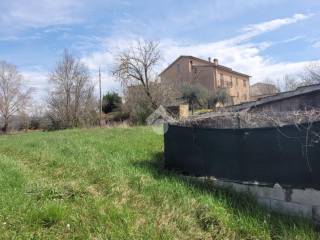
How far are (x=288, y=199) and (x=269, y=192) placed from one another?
0.30m

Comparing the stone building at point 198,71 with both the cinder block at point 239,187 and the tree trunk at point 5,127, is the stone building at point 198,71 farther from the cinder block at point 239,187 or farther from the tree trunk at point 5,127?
the cinder block at point 239,187

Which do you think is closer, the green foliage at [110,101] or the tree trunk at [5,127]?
the green foliage at [110,101]

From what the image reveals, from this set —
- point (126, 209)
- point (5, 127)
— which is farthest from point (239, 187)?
point (5, 127)

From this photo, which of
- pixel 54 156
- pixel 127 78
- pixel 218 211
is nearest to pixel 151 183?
pixel 218 211

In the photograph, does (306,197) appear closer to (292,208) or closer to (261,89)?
(292,208)

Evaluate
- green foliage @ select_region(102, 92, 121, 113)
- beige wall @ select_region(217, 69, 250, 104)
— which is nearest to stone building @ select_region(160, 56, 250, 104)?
beige wall @ select_region(217, 69, 250, 104)

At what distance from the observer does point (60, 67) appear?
117ft

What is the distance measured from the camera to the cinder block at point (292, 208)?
4.45 metres

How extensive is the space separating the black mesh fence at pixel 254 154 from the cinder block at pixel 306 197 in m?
0.07

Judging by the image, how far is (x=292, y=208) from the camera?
4.62 meters

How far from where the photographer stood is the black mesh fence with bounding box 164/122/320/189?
4.45 m

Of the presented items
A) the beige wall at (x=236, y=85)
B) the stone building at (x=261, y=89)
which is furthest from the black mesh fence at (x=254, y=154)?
the stone building at (x=261, y=89)

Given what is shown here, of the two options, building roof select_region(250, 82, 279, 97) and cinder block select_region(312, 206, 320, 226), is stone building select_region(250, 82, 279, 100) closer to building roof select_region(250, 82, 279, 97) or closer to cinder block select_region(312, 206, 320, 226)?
building roof select_region(250, 82, 279, 97)

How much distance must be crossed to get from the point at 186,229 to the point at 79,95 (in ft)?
105
